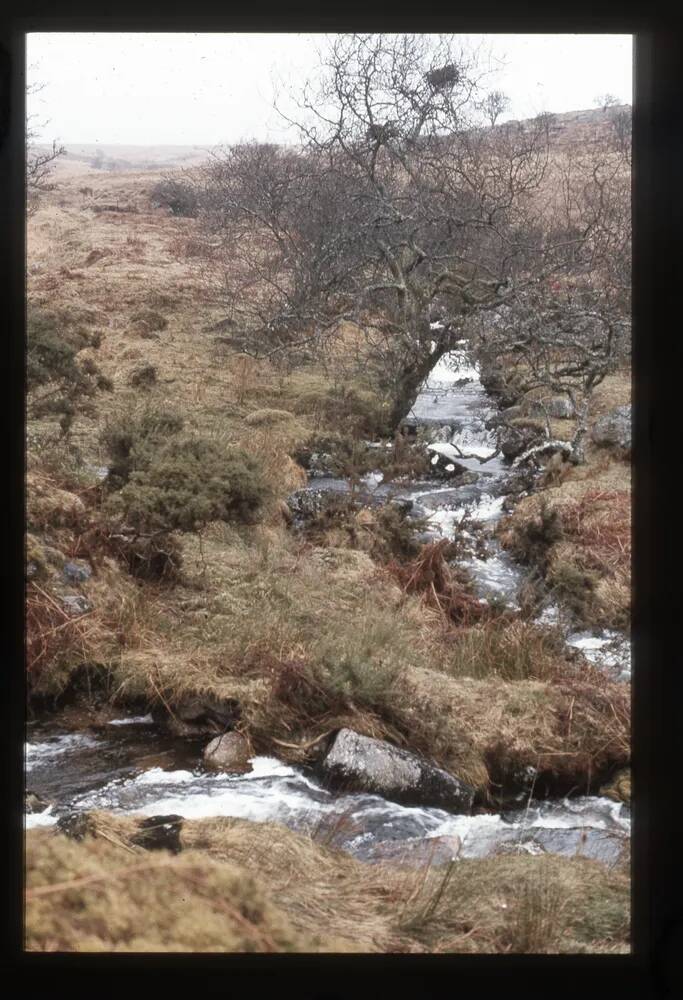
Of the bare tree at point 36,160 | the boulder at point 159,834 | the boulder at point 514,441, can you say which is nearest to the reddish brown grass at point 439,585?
the boulder at point 514,441

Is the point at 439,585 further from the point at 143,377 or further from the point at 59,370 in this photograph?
the point at 59,370

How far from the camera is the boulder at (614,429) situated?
6.26ft

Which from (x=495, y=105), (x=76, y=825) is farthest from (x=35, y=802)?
(x=495, y=105)

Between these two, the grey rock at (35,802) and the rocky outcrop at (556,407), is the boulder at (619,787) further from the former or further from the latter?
the grey rock at (35,802)

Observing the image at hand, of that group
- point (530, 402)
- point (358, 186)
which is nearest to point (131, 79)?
point (358, 186)

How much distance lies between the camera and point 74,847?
188cm

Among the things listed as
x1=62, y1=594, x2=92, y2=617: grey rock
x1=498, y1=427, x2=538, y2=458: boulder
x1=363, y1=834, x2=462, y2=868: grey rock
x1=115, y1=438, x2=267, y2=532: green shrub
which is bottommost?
x1=363, y1=834, x2=462, y2=868: grey rock

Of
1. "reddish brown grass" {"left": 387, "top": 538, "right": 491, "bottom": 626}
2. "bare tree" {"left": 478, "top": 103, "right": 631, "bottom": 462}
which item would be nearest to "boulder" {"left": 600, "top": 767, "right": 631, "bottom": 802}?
"reddish brown grass" {"left": 387, "top": 538, "right": 491, "bottom": 626}

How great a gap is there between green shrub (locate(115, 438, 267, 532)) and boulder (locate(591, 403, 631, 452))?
713 millimetres

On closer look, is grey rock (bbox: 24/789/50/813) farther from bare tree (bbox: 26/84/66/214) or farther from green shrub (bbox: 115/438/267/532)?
bare tree (bbox: 26/84/66/214)

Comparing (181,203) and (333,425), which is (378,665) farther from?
(181,203)

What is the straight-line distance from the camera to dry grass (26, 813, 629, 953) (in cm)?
184

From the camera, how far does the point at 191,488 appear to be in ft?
6.48

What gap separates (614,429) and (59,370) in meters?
1.17
